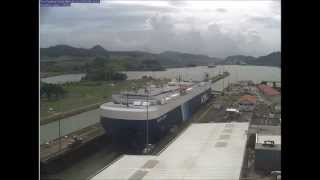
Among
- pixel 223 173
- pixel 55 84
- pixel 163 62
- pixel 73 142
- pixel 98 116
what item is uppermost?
pixel 163 62

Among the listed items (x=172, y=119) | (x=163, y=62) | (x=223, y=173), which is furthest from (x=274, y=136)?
(x=163, y=62)

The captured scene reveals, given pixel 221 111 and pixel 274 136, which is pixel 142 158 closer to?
pixel 221 111

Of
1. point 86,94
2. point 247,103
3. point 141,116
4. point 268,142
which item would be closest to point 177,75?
point 141,116

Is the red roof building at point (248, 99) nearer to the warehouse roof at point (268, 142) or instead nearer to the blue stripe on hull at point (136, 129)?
the warehouse roof at point (268, 142)

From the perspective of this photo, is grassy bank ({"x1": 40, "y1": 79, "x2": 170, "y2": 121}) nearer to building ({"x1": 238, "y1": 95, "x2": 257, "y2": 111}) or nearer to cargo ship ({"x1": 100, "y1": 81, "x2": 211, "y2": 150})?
cargo ship ({"x1": 100, "y1": 81, "x2": 211, "y2": 150})
